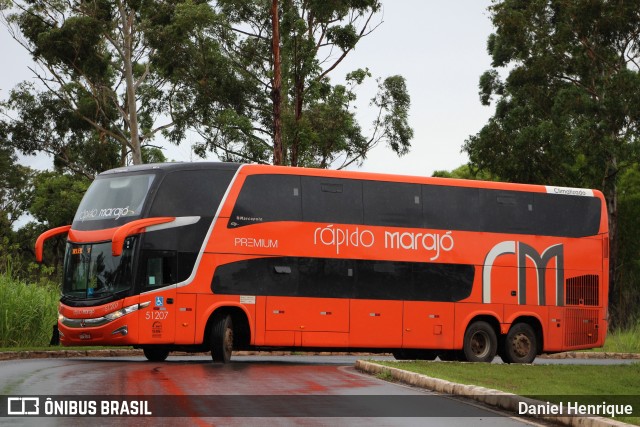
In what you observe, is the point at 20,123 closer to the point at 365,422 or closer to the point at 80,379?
the point at 80,379

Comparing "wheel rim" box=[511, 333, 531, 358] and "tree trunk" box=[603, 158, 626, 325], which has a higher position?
"tree trunk" box=[603, 158, 626, 325]

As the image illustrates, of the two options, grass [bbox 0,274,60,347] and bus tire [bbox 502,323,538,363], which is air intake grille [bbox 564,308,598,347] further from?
grass [bbox 0,274,60,347]

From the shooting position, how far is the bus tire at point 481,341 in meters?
26.5

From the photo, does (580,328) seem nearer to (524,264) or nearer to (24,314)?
(524,264)

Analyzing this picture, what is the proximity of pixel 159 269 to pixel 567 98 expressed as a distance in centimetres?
2734

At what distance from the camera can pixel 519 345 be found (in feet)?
89.0

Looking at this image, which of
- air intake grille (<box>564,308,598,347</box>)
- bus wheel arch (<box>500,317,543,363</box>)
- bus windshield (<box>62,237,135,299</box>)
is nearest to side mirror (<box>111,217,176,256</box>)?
bus windshield (<box>62,237,135,299</box>)

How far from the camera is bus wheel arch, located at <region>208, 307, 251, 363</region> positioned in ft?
78.0

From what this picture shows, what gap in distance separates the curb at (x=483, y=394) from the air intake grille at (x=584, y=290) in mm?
8747

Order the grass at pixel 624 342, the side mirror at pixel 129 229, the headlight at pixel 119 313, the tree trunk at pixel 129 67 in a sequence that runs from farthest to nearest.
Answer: the tree trunk at pixel 129 67 < the grass at pixel 624 342 < the headlight at pixel 119 313 < the side mirror at pixel 129 229

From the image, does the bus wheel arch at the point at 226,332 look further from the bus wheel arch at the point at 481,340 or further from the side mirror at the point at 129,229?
the bus wheel arch at the point at 481,340

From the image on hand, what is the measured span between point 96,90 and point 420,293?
32.1m

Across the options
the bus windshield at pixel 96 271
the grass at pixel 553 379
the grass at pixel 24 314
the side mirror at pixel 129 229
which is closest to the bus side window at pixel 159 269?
the bus windshield at pixel 96 271

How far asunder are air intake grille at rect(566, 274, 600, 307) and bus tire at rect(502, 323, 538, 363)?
1.36 meters
